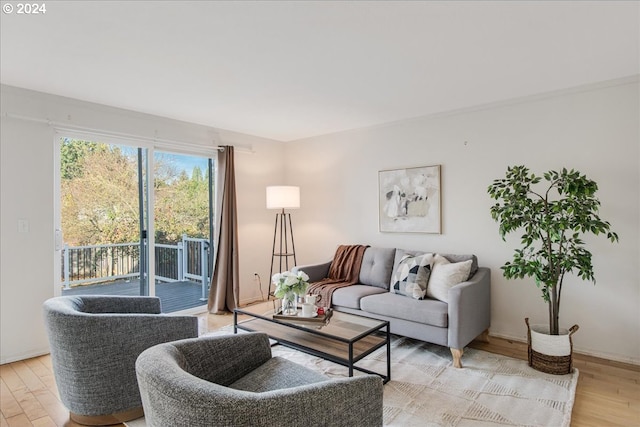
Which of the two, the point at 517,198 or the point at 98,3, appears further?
the point at 517,198

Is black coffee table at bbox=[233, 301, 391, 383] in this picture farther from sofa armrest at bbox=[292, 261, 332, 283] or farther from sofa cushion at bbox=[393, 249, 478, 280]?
sofa cushion at bbox=[393, 249, 478, 280]

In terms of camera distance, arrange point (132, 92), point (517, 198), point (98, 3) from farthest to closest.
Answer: point (132, 92), point (517, 198), point (98, 3)

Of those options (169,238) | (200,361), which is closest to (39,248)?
(169,238)

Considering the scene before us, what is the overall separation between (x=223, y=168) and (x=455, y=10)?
11.0 ft

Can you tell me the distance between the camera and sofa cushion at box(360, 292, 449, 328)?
118 inches

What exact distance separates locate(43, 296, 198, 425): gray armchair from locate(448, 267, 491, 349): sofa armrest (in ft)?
7.07

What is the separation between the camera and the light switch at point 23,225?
3.16m

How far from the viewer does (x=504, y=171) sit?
3.58 meters

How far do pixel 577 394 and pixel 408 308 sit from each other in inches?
50.8

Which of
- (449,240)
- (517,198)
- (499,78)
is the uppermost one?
(499,78)

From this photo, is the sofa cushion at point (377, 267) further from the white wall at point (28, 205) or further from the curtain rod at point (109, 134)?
the white wall at point (28, 205)

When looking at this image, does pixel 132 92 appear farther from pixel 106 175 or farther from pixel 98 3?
pixel 98 3

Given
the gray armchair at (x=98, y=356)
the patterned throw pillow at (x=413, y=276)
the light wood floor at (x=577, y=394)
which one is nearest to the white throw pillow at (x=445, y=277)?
the patterned throw pillow at (x=413, y=276)

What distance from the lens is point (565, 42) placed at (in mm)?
2355
